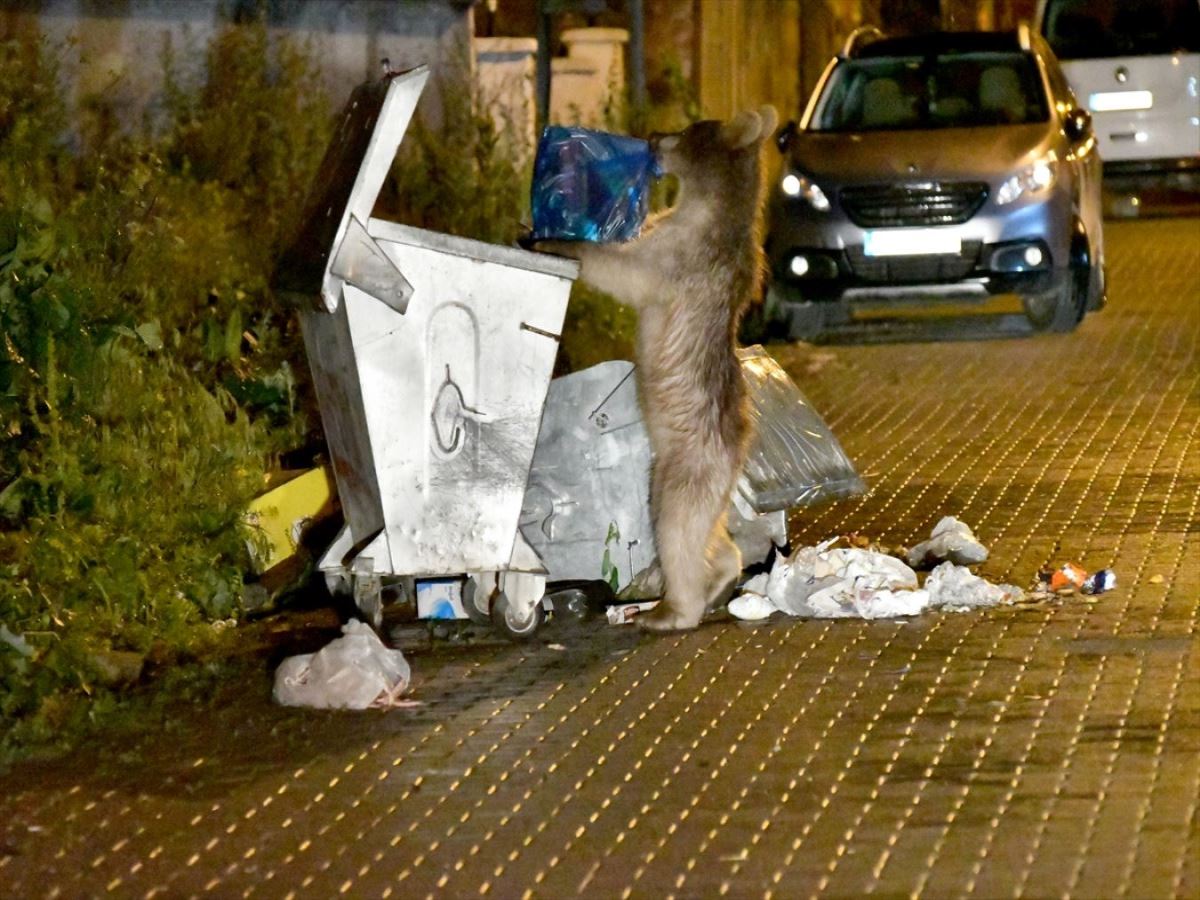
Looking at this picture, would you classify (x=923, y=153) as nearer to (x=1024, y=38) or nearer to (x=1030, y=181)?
(x=1030, y=181)

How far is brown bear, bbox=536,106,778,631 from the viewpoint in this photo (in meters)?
7.17

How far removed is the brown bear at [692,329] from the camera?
7.17 metres

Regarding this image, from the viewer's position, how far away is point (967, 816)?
17.6ft

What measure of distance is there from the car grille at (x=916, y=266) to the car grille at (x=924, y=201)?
217 millimetres

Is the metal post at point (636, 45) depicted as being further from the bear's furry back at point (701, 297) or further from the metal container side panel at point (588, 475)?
the bear's furry back at point (701, 297)

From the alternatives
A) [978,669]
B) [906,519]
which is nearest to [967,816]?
[978,669]

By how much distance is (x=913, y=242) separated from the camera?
1362cm

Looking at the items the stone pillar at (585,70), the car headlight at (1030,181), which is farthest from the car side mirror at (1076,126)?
the stone pillar at (585,70)

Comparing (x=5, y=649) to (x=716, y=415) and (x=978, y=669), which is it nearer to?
(x=716, y=415)

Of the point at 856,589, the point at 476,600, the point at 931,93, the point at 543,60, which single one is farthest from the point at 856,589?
the point at 543,60

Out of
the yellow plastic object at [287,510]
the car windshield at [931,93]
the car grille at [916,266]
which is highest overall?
the car windshield at [931,93]

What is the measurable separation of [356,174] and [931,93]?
8.72 meters

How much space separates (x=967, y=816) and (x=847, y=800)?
12.9 inches

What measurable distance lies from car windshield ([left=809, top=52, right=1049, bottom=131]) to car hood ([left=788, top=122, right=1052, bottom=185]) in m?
0.32
